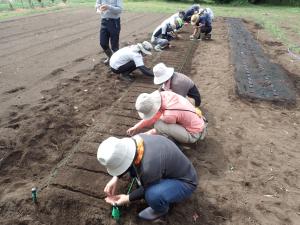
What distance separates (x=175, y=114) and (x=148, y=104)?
1.34ft

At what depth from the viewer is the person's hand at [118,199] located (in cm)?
273

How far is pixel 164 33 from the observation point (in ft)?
28.8

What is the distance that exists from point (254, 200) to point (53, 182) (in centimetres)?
206

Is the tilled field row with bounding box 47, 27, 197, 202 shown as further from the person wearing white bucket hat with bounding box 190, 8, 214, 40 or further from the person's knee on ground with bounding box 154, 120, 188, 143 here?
the person wearing white bucket hat with bounding box 190, 8, 214, 40

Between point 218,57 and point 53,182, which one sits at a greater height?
point 53,182

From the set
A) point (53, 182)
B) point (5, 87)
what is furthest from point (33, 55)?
point (53, 182)

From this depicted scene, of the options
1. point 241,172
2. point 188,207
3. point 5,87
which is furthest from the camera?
point 5,87

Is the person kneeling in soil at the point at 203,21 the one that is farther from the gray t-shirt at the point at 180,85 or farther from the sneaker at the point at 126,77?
the gray t-shirt at the point at 180,85

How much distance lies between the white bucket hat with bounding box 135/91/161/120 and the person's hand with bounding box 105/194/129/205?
88cm

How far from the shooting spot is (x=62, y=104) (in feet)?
16.3

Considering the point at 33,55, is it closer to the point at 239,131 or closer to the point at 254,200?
the point at 239,131

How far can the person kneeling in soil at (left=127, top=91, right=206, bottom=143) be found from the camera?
3.23 meters

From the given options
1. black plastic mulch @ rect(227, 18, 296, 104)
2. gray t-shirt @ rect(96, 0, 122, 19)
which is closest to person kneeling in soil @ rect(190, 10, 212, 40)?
black plastic mulch @ rect(227, 18, 296, 104)

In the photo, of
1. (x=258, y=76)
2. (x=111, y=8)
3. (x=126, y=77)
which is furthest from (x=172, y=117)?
(x=258, y=76)
